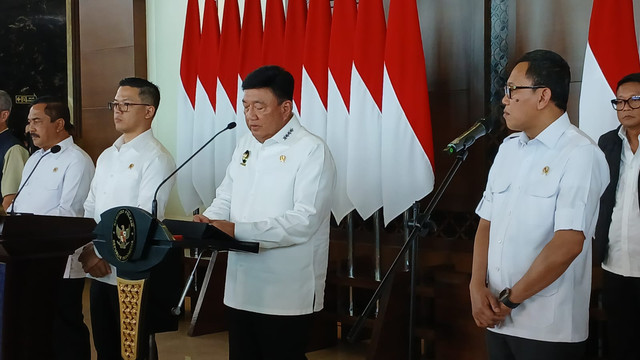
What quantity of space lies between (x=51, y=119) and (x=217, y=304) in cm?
171

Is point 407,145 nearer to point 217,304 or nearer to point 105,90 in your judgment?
point 217,304

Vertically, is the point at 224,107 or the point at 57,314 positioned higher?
the point at 224,107

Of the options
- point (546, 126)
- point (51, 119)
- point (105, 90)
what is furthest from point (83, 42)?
point (546, 126)

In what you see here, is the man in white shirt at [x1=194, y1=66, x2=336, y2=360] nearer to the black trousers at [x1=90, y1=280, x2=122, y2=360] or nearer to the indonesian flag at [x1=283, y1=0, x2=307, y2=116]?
the black trousers at [x1=90, y1=280, x2=122, y2=360]

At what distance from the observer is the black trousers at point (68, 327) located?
3.38 metres

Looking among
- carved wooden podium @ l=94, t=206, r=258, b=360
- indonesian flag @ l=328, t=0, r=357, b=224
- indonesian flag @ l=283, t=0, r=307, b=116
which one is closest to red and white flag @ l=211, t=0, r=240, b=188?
indonesian flag @ l=283, t=0, r=307, b=116

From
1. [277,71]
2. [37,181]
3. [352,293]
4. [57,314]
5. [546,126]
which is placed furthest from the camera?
[352,293]

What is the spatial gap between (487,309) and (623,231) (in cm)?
117

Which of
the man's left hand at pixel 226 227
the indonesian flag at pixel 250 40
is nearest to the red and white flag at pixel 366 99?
the indonesian flag at pixel 250 40

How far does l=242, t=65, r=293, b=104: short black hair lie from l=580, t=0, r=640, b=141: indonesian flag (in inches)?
63.1

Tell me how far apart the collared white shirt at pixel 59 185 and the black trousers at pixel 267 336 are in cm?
146

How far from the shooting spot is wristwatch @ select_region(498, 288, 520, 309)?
193cm

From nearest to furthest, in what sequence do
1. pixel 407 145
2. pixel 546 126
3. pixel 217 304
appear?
pixel 546 126 → pixel 407 145 → pixel 217 304

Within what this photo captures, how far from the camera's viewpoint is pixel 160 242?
2.21m
